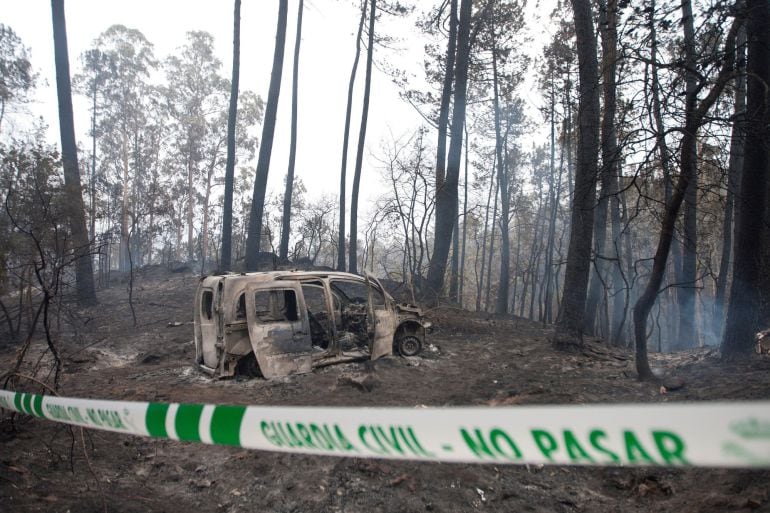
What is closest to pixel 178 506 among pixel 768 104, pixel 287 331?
pixel 287 331

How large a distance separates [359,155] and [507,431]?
57.0 feet

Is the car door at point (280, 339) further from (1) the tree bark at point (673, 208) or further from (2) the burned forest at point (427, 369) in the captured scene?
(1) the tree bark at point (673, 208)

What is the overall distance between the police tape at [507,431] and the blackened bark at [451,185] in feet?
35.9

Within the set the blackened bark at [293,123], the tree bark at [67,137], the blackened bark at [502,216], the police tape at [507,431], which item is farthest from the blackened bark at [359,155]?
the police tape at [507,431]

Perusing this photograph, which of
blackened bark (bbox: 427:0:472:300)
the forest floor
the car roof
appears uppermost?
blackened bark (bbox: 427:0:472:300)

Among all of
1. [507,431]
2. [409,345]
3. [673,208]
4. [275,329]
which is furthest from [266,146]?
[507,431]

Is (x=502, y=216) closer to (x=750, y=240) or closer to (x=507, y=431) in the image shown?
(x=750, y=240)

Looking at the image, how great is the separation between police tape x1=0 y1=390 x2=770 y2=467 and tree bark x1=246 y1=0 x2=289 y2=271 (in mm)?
13031

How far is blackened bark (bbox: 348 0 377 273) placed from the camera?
17.8m

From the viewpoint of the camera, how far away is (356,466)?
378 centimetres

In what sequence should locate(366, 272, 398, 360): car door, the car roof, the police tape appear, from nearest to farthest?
1. the police tape
2. the car roof
3. locate(366, 272, 398, 360): car door

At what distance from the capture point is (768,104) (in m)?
5.34

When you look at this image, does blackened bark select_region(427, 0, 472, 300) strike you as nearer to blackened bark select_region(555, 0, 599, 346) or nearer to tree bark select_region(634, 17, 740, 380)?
blackened bark select_region(555, 0, 599, 346)

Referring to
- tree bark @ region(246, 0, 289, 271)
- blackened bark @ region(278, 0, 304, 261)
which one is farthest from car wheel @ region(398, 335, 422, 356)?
blackened bark @ region(278, 0, 304, 261)
